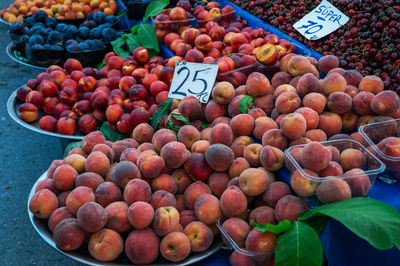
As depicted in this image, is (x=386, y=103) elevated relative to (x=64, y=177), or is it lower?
elevated

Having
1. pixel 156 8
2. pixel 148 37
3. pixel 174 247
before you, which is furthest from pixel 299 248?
pixel 156 8

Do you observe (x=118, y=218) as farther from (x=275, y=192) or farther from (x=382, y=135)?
(x=382, y=135)

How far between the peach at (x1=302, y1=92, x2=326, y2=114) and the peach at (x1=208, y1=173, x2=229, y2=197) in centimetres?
47

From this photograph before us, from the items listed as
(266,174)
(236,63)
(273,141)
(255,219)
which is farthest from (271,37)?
(255,219)

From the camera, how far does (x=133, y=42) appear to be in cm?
274

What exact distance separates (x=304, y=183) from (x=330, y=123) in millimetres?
411

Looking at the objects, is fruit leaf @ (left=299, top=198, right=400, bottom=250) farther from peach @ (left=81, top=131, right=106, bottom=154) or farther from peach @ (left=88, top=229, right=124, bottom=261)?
peach @ (left=81, top=131, right=106, bottom=154)

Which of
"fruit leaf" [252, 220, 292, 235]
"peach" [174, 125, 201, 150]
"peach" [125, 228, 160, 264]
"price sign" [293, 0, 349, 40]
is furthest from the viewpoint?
"price sign" [293, 0, 349, 40]

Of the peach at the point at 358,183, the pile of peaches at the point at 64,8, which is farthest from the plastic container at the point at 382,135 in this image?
the pile of peaches at the point at 64,8

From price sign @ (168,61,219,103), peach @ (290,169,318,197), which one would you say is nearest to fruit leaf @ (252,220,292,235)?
peach @ (290,169,318,197)

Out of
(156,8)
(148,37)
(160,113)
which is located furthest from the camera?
(156,8)

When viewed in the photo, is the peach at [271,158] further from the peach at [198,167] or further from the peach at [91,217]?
the peach at [91,217]

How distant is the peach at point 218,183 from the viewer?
4.29ft

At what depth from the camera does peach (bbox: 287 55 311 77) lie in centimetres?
164
